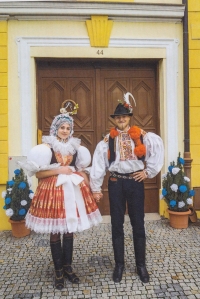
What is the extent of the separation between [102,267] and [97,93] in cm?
317

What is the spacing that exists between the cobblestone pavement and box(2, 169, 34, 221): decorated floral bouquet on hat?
0.40m

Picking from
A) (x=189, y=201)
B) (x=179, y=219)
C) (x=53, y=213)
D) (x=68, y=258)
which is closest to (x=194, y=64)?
(x=189, y=201)

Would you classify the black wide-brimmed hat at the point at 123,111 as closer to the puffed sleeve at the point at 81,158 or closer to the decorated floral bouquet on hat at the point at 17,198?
the puffed sleeve at the point at 81,158

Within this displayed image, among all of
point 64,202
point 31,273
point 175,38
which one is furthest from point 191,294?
point 175,38

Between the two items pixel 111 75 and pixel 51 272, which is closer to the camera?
pixel 51 272

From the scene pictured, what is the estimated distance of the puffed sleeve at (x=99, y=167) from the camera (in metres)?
3.29

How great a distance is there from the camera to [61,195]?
304 centimetres

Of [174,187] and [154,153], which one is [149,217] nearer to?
[174,187]

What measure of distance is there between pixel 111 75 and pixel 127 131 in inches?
102

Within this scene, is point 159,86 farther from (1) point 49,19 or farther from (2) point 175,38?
(1) point 49,19

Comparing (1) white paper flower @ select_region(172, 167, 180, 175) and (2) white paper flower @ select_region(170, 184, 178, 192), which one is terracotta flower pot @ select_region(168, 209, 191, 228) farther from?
(1) white paper flower @ select_region(172, 167, 180, 175)

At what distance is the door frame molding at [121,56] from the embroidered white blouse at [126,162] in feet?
7.26

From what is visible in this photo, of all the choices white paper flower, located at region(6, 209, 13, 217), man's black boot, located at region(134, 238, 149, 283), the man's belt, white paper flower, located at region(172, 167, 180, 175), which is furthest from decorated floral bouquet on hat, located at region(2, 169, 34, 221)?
white paper flower, located at region(172, 167, 180, 175)

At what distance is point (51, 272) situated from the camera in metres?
3.49
